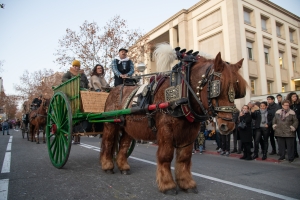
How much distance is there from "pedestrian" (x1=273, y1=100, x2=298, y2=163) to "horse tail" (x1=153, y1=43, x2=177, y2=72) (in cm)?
→ 513

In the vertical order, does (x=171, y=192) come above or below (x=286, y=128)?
below

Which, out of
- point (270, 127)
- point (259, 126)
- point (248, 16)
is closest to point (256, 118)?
point (259, 126)

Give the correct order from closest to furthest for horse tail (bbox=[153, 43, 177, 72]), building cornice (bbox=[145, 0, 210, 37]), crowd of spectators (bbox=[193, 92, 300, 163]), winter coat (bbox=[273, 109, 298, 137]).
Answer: horse tail (bbox=[153, 43, 177, 72]) → winter coat (bbox=[273, 109, 298, 137]) → crowd of spectators (bbox=[193, 92, 300, 163]) → building cornice (bbox=[145, 0, 210, 37])

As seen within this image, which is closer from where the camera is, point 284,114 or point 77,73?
point 77,73

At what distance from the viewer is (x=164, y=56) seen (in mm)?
3900

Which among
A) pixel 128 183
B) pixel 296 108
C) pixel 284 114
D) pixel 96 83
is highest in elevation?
pixel 96 83

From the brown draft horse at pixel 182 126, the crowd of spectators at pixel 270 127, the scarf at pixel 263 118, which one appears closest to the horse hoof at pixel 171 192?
the brown draft horse at pixel 182 126

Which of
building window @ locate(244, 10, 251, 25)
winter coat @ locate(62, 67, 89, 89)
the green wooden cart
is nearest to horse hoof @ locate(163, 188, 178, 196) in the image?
the green wooden cart

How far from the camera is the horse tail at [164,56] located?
12.8 ft

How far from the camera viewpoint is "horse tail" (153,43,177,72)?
389 centimetres

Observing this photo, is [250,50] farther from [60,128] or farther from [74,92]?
[60,128]

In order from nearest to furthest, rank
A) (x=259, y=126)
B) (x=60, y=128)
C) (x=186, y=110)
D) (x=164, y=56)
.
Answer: (x=186, y=110) < (x=164, y=56) < (x=60, y=128) < (x=259, y=126)

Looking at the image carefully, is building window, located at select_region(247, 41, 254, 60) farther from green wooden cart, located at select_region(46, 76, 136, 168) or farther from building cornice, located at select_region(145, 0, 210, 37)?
green wooden cart, located at select_region(46, 76, 136, 168)

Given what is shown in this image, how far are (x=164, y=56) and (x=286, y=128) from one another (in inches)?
210
